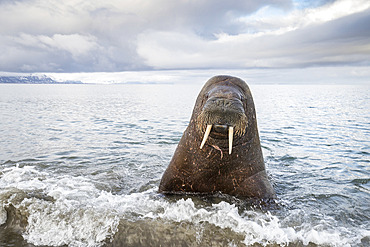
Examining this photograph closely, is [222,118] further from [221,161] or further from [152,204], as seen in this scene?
[152,204]

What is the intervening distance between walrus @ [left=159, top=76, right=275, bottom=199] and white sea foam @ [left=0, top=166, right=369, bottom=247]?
0.35 meters

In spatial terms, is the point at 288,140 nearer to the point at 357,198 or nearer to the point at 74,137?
the point at 357,198

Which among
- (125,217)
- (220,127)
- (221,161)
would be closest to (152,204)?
(125,217)

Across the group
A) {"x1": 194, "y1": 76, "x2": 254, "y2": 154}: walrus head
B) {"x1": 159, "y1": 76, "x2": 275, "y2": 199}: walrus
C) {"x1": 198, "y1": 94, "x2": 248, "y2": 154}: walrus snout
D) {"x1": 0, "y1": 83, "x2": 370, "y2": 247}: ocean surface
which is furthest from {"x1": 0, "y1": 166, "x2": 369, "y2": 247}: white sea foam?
{"x1": 198, "y1": 94, "x2": 248, "y2": 154}: walrus snout

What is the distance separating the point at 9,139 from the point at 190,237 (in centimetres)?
1003

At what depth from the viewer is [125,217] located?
4445 millimetres

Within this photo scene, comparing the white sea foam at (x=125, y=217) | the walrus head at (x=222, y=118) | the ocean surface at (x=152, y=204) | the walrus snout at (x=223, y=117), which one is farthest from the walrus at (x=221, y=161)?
the walrus snout at (x=223, y=117)

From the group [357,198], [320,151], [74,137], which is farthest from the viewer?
[74,137]

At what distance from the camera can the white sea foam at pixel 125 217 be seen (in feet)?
13.3

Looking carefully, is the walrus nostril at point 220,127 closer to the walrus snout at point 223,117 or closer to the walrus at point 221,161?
the walrus snout at point 223,117

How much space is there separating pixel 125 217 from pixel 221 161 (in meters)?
1.66

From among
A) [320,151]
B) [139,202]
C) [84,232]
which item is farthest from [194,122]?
[320,151]

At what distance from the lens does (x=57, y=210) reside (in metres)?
4.59

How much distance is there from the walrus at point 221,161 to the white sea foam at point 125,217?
1.14 ft
